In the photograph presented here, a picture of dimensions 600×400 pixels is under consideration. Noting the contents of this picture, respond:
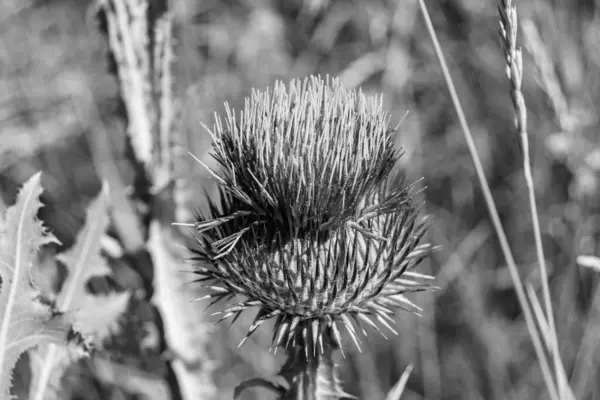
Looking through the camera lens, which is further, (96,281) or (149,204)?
(96,281)

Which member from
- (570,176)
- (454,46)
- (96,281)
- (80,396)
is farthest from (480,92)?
(80,396)

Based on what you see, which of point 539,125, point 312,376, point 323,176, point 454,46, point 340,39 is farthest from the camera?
point 340,39

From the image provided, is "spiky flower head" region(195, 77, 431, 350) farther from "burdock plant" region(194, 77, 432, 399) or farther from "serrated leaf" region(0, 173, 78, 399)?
"serrated leaf" region(0, 173, 78, 399)

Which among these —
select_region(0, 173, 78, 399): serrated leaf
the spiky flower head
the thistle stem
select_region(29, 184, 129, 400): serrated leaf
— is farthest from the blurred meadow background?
the spiky flower head

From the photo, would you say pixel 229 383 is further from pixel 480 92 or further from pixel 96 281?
pixel 480 92

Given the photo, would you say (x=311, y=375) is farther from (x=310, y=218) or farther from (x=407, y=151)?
(x=407, y=151)

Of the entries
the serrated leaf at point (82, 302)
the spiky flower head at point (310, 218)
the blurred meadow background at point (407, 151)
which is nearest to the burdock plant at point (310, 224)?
the spiky flower head at point (310, 218)
